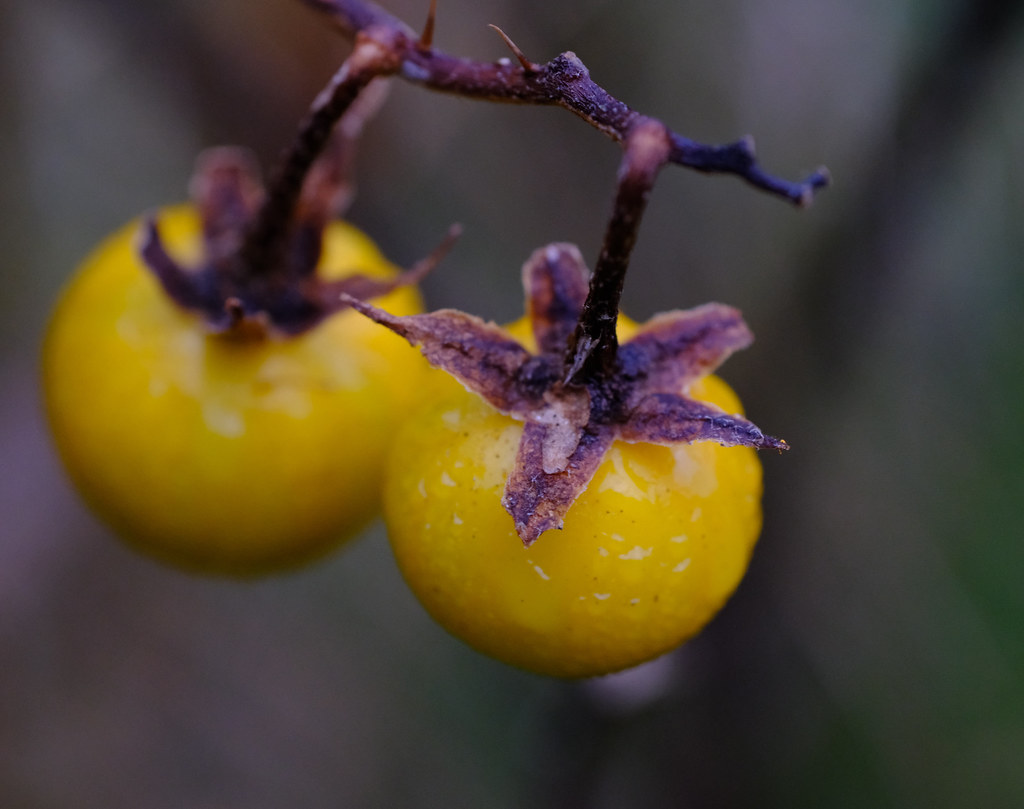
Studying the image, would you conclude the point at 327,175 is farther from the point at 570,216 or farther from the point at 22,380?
the point at 22,380

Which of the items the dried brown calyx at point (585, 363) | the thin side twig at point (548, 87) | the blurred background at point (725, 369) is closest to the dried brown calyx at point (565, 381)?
the dried brown calyx at point (585, 363)

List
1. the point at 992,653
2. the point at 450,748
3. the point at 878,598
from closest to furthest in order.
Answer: the point at 992,653 → the point at 878,598 → the point at 450,748

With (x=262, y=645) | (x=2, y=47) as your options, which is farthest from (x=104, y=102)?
(x=262, y=645)

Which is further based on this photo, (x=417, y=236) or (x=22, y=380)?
(x=22, y=380)

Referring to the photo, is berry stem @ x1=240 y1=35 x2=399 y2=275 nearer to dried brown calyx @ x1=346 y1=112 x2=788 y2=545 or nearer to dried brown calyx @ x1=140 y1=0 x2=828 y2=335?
dried brown calyx @ x1=140 y1=0 x2=828 y2=335

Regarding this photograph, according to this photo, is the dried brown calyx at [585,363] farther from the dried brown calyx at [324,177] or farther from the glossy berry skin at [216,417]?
the glossy berry skin at [216,417]

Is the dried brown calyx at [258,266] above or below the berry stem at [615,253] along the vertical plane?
below

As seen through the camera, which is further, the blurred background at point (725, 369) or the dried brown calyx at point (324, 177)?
the blurred background at point (725, 369)
